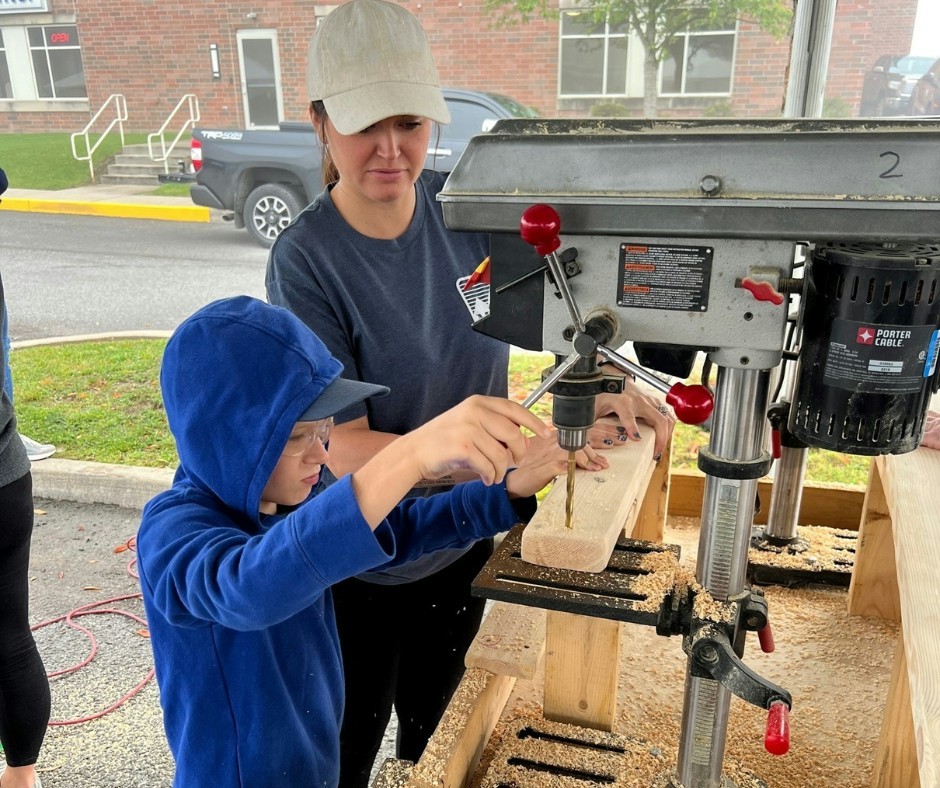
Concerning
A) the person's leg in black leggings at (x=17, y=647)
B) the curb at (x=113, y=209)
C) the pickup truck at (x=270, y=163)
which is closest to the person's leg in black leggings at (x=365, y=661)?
the person's leg in black leggings at (x=17, y=647)

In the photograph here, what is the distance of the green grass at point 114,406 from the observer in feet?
12.9

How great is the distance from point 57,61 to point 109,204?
4.46m

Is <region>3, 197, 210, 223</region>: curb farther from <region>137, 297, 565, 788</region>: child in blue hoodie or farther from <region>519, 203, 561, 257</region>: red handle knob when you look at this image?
<region>519, 203, 561, 257</region>: red handle knob

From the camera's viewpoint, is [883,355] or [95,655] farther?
[95,655]

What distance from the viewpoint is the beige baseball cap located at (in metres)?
1.29

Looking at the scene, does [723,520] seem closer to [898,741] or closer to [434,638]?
[898,741]

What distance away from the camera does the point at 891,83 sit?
7.28 metres

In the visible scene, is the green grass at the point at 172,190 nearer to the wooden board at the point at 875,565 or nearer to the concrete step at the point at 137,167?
the concrete step at the point at 137,167

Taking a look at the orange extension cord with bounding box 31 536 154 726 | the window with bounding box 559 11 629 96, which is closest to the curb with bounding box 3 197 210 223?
the window with bounding box 559 11 629 96

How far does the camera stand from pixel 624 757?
1.17 metres

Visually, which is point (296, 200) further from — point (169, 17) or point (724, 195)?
point (724, 195)

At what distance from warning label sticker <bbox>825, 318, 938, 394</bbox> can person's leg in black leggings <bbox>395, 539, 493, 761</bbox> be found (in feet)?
3.07

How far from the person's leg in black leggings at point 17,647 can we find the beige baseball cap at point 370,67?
1.14 metres

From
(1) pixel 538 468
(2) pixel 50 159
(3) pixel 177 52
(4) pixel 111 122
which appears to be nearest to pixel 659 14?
(3) pixel 177 52
